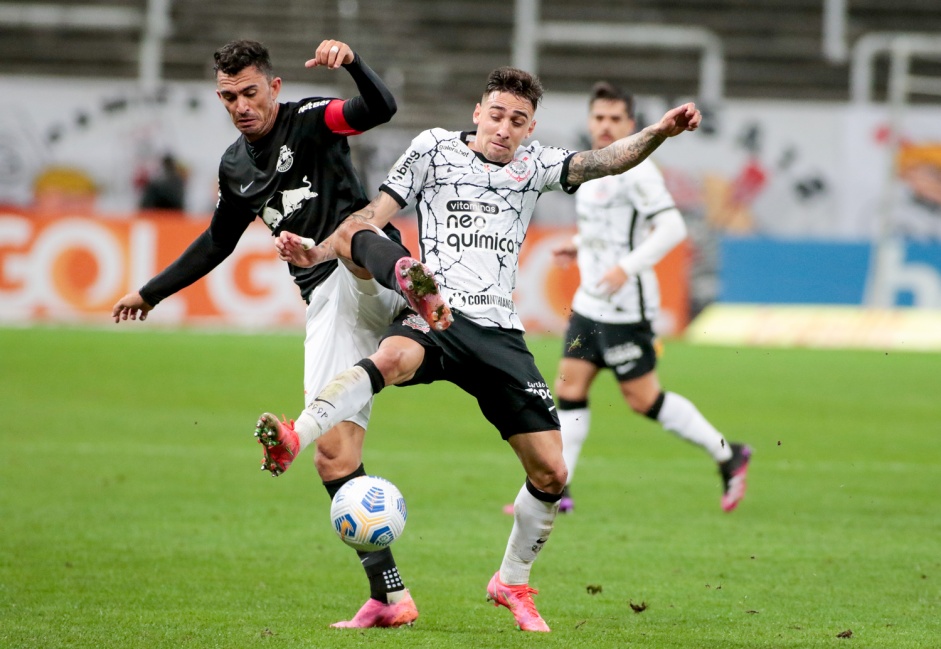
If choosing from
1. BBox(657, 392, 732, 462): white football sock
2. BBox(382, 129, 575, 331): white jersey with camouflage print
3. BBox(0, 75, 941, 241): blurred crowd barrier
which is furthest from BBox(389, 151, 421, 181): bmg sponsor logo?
BBox(0, 75, 941, 241): blurred crowd barrier

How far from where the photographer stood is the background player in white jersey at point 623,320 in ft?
26.9

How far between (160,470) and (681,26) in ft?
64.6

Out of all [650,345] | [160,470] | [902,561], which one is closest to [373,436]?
[160,470]

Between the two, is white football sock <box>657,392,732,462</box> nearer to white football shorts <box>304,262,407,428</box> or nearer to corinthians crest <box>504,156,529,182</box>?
white football shorts <box>304,262,407,428</box>

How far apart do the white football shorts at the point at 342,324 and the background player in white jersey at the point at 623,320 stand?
2.79m

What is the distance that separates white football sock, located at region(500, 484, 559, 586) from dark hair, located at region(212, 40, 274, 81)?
2.04 m

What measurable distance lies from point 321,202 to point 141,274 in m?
13.3

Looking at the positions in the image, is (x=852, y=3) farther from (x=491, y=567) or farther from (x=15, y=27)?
(x=491, y=567)

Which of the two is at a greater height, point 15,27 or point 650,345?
point 15,27

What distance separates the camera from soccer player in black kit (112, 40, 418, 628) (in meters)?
5.32

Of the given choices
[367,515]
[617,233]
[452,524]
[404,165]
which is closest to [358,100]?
[404,165]

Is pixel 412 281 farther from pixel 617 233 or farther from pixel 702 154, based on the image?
pixel 702 154

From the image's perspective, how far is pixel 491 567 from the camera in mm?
6512

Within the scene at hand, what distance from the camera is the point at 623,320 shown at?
27.4ft
